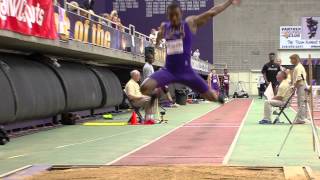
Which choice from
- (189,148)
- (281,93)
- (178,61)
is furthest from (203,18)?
(281,93)

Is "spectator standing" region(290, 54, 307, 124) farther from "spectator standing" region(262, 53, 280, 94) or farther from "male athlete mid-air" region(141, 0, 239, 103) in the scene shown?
"male athlete mid-air" region(141, 0, 239, 103)

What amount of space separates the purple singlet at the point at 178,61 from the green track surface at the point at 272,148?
2.08 m

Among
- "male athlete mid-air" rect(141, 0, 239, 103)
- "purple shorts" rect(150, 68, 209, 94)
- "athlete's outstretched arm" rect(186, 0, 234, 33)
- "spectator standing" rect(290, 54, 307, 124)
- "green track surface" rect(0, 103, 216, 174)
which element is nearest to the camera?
"athlete's outstretched arm" rect(186, 0, 234, 33)

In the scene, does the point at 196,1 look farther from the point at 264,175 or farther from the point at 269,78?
the point at 264,175

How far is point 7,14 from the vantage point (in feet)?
41.3

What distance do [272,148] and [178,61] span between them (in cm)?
418

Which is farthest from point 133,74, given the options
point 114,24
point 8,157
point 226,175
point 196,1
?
point 196,1

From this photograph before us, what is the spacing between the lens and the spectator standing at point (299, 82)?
16641 millimetres

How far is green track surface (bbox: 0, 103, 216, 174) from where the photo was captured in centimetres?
1034

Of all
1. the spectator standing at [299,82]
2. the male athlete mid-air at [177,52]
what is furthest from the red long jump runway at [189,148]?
the spectator standing at [299,82]

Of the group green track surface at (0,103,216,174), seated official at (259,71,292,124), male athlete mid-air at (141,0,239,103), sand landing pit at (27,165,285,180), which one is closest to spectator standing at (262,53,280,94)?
seated official at (259,71,292,124)

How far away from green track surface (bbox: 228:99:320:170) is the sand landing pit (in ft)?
3.45

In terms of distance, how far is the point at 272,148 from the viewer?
1167cm

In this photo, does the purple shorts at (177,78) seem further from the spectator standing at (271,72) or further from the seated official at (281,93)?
the spectator standing at (271,72)
